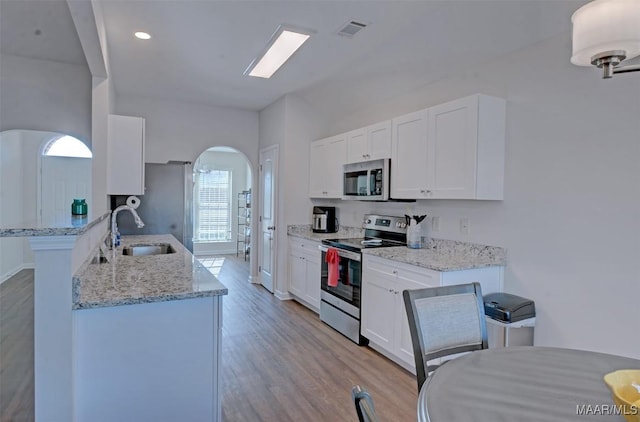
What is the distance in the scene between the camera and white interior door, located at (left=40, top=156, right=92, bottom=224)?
6426 mm

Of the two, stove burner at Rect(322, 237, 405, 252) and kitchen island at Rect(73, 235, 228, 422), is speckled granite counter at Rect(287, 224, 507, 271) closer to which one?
stove burner at Rect(322, 237, 405, 252)

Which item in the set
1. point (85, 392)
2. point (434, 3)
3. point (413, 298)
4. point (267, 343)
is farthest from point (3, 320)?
point (434, 3)

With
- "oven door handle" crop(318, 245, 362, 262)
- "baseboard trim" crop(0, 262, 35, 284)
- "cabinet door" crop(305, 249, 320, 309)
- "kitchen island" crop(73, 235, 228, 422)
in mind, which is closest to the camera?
"kitchen island" crop(73, 235, 228, 422)

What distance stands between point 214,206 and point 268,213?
12.9 ft

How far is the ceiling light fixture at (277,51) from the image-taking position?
3.07 m

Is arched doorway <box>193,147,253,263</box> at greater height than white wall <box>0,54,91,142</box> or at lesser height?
lesser

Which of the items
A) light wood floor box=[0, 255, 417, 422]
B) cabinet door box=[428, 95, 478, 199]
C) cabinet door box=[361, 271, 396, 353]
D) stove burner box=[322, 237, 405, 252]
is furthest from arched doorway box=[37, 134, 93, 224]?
cabinet door box=[428, 95, 478, 199]

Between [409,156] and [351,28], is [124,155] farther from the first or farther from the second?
[409,156]

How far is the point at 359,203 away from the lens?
4609mm

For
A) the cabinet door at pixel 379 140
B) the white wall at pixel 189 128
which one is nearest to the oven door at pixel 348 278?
the cabinet door at pixel 379 140

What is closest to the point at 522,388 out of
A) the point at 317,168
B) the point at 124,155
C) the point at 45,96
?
the point at 124,155

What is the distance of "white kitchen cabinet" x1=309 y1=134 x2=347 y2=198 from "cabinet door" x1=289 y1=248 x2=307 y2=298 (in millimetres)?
835

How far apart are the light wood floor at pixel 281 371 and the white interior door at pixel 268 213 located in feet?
3.06

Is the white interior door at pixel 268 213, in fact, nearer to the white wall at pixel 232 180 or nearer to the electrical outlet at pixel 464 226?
the electrical outlet at pixel 464 226
